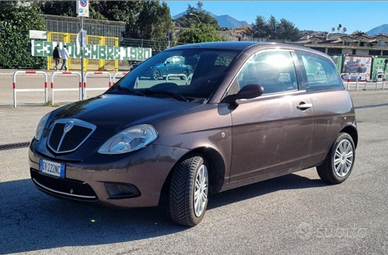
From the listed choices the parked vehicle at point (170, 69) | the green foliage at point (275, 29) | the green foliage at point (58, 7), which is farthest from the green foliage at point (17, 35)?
the green foliage at point (275, 29)

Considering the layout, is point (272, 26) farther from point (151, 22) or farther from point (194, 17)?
point (151, 22)

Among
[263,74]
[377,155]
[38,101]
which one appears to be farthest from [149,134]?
[38,101]

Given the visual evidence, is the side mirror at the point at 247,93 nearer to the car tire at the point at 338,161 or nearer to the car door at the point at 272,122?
the car door at the point at 272,122

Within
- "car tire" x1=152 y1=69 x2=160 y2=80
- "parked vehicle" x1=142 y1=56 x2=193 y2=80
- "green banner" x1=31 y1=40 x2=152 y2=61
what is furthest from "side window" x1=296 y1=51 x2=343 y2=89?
"green banner" x1=31 y1=40 x2=152 y2=61

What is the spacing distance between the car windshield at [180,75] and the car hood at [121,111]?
0.22 meters

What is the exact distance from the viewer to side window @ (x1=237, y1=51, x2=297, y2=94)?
5211mm

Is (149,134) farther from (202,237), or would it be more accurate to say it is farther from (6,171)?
(6,171)

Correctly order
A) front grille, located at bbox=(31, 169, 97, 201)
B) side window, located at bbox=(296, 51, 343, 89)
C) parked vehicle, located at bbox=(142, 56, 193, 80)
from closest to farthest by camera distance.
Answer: front grille, located at bbox=(31, 169, 97, 201) < parked vehicle, located at bbox=(142, 56, 193, 80) < side window, located at bbox=(296, 51, 343, 89)

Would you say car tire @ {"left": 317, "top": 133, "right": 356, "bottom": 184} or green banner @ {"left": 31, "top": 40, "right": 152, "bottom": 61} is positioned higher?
green banner @ {"left": 31, "top": 40, "right": 152, "bottom": 61}

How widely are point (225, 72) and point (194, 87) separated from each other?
0.37m

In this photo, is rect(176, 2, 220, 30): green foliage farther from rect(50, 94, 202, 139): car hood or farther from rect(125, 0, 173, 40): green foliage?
rect(50, 94, 202, 139): car hood

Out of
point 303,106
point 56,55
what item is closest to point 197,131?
point 303,106

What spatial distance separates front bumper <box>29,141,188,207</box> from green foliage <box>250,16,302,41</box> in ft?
425

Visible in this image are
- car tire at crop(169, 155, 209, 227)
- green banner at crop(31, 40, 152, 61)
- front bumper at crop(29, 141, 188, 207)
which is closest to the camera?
front bumper at crop(29, 141, 188, 207)
